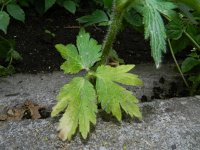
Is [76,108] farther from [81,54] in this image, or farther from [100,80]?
[81,54]

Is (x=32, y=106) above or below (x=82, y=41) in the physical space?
below

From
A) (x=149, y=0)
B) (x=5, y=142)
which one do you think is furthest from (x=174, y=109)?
(x=5, y=142)

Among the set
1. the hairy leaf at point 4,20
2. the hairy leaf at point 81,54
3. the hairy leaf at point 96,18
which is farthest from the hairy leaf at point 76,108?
the hairy leaf at point 4,20

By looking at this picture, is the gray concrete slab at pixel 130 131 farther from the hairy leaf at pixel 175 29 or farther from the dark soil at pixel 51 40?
the dark soil at pixel 51 40

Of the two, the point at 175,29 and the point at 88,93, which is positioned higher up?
the point at 175,29

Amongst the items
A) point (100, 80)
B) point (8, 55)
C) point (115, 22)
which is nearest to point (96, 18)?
point (115, 22)

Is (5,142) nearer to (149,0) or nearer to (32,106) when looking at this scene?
(32,106)
